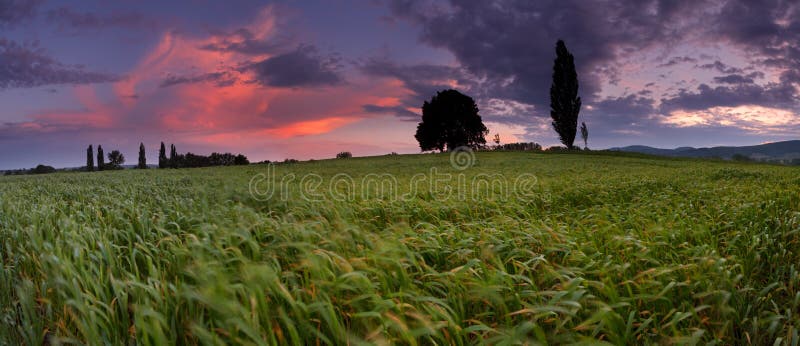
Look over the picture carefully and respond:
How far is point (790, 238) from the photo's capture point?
4.81m

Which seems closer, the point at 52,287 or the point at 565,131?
the point at 52,287

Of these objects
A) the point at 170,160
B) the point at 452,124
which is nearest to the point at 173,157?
the point at 170,160

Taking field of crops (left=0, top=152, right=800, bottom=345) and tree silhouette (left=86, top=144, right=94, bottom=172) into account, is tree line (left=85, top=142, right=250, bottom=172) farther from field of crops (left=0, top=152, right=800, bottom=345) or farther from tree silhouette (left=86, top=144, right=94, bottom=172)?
field of crops (left=0, top=152, right=800, bottom=345)

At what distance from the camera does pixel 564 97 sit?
56.9 meters

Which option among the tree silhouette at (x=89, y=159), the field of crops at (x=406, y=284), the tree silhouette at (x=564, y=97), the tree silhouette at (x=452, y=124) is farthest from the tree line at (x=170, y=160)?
the field of crops at (x=406, y=284)

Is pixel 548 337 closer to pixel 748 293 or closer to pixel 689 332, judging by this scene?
pixel 689 332

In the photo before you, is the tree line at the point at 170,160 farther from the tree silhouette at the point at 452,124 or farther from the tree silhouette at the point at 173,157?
the tree silhouette at the point at 452,124

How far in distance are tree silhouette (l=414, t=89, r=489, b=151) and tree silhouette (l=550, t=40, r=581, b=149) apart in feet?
37.0

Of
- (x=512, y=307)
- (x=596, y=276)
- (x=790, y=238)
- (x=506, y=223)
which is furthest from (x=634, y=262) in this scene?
(x=790, y=238)

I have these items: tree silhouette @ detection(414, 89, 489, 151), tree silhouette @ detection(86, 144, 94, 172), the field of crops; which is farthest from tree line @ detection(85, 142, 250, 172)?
the field of crops

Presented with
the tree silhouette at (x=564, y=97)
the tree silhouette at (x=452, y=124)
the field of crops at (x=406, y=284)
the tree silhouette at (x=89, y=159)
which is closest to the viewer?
the field of crops at (x=406, y=284)

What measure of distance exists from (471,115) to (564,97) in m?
13.9

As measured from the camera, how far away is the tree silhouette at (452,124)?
5969 cm

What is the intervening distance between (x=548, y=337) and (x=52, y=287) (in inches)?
163
